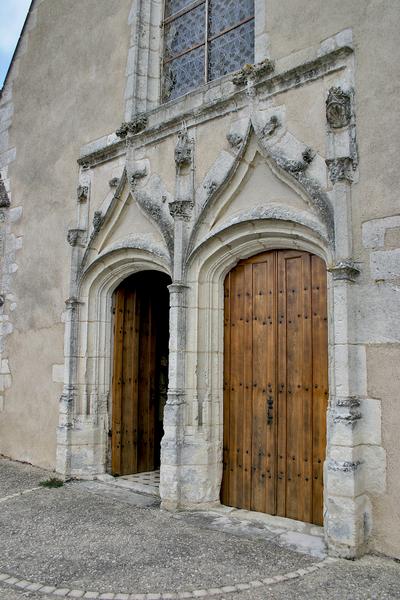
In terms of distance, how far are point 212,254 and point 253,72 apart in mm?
1441

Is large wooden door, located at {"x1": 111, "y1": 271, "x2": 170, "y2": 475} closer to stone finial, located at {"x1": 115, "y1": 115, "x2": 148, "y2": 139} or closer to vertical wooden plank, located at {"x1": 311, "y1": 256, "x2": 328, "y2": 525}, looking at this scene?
stone finial, located at {"x1": 115, "y1": 115, "x2": 148, "y2": 139}

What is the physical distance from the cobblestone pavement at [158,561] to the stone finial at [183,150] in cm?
281

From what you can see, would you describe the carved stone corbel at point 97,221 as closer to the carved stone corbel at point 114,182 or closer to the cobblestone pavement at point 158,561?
the carved stone corbel at point 114,182

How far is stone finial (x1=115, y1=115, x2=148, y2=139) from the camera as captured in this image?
5066mm

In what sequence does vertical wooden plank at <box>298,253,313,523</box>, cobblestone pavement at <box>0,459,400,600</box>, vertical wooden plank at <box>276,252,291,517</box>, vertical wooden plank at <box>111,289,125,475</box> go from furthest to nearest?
vertical wooden plank at <box>111,289,125,475</box>
vertical wooden plank at <box>276,252,291,517</box>
vertical wooden plank at <box>298,253,313,523</box>
cobblestone pavement at <box>0,459,400,600</box>

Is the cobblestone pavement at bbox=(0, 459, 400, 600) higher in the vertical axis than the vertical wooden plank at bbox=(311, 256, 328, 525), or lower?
lower

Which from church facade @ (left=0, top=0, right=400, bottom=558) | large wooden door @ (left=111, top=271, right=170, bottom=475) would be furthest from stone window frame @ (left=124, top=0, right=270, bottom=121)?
large wooden door @ (left=111, top=271, right=170, bottom=475)

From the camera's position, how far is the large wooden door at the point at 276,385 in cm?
384

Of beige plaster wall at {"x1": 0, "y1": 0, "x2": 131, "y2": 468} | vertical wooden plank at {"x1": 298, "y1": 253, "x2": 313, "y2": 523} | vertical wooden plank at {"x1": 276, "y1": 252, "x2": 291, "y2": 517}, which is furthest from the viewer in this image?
beige plaster wall at {"x1": 0, "y1": 0, "x2": 131, "y2": 468}

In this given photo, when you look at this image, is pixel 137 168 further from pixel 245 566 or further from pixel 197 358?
pixel 245 566

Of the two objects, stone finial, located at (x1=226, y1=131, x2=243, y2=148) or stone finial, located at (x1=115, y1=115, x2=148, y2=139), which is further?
stone finial, located at (x1=115, y1=115, x2=148, y2=139)

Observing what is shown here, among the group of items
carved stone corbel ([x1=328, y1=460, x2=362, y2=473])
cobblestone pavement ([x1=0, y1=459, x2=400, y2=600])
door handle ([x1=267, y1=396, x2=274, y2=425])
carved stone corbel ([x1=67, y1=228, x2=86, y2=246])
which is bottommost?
cobblestone pavement ([x1=0, y1=459, x2=400, y2=600])

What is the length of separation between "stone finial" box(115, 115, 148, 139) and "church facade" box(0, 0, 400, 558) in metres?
0.02

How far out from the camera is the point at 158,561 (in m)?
3.14
